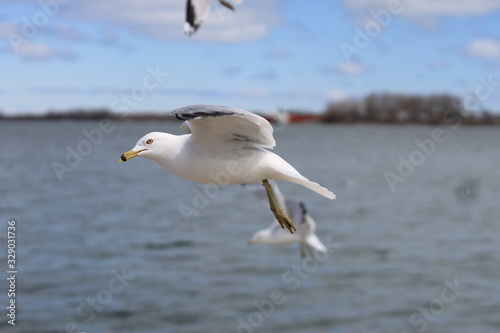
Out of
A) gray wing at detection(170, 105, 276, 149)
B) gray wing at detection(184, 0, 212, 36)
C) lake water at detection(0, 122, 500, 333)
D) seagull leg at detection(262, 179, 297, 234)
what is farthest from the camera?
lake water at detection(0, 122, 500, 333)

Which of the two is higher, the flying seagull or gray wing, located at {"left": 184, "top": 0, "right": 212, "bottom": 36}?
gray wing, located at {"left": 184, "top": 0, "right": 212, "bottom": 36}

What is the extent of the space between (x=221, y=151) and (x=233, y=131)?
0.15 m

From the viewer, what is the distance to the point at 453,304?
2334 centimetres

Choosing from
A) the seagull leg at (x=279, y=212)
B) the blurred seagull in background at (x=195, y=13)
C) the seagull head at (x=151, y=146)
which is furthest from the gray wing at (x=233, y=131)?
the blurred seagull in background at (x=195, y=13)

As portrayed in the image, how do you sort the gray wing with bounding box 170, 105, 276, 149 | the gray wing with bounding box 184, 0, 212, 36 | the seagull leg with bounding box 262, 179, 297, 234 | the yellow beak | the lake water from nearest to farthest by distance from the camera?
the yellow beak < the gray wing with bounding box 170, 105, 276, 149 < the seagull leg with bounding box 262, 179, 297, 234 < the gray wing with bounding box 184, 0, 212, 36 < the lake water

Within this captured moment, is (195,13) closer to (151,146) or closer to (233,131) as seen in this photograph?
(233,131)

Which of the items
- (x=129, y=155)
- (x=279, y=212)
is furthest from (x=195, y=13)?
(x=129, y=155)

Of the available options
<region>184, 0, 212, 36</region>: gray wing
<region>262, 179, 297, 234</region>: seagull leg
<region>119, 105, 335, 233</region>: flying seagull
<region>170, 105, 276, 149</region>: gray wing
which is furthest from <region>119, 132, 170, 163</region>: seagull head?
<region>184, 0, 212, 36</region>: gray wing

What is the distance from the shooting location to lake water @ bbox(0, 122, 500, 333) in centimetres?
2156

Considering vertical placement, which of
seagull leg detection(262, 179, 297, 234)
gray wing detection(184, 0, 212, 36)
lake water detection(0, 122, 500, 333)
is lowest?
lake water detection(0, 122, 500, 333)

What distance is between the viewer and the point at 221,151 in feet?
14.3

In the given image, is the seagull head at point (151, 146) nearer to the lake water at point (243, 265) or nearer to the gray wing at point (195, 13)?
the gray wing at point (195, 13)

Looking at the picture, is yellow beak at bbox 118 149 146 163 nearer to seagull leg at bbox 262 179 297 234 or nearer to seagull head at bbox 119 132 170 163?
seagull head at bbox 119 132 170 163

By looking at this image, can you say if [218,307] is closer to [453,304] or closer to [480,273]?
[453,304]
